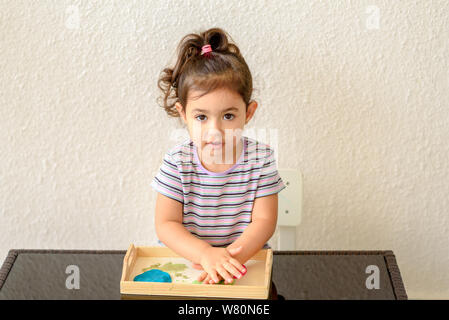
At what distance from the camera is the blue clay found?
0.93m

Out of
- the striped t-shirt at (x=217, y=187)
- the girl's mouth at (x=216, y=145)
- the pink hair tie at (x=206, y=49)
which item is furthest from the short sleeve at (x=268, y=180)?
the pink hair tie at (x=206, y=49)

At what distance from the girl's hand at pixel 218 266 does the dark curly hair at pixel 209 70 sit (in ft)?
0.77

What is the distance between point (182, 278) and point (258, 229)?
15 cm

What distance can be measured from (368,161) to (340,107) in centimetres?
13

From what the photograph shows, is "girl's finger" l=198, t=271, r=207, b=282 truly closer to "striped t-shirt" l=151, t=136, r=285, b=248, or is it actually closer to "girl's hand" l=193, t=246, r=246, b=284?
"girl's hand" l=193, t=246, r=246, b=284

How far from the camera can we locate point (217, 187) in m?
1.03

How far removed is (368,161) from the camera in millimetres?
1258

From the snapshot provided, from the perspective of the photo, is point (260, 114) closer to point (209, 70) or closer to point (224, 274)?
point (209, 70)

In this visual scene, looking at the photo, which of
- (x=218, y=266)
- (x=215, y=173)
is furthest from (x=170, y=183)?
(x=218, y=266)

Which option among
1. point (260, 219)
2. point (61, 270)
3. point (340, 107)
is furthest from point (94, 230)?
point (340, 107)

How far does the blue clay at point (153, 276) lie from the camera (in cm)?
93

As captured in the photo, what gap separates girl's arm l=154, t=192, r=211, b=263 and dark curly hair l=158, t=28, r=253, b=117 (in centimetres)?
17

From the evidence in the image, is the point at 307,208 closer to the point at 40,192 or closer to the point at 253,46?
the point at 253,46

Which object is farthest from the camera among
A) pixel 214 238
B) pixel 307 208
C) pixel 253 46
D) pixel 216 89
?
pixel 307 208
